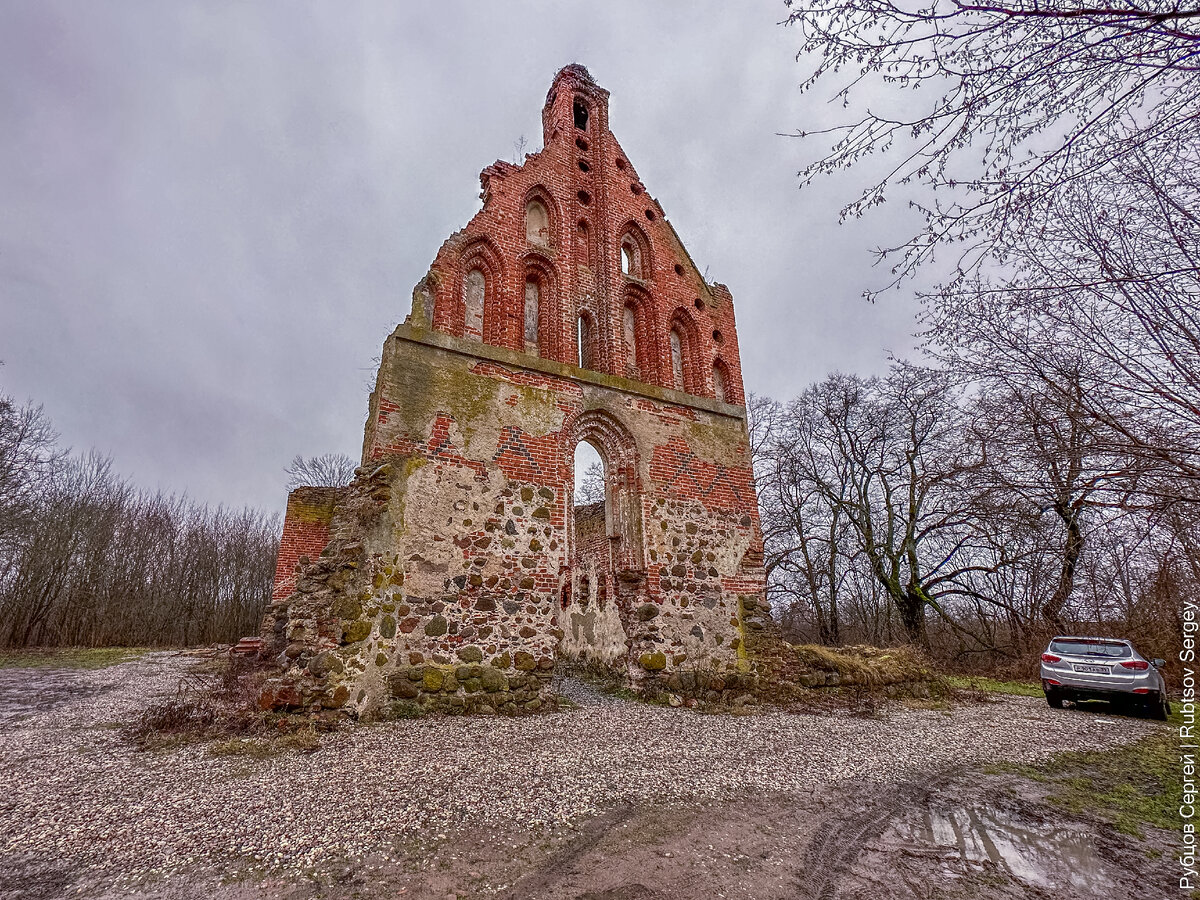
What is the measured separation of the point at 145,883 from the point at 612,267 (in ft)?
34.7

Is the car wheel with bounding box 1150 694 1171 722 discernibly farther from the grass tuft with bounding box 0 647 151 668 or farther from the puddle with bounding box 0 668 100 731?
the grass tuft with bounding box 0 647 151 668

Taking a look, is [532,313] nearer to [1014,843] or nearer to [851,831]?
[851,831]

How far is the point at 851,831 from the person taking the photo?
363 centimetres

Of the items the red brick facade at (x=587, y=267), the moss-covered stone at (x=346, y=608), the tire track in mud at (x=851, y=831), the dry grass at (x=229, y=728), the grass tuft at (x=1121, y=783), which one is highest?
the red brick facade at (x=587, y=267)

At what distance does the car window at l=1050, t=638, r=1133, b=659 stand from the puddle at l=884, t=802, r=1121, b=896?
739 cm

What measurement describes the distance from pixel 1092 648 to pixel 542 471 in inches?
394

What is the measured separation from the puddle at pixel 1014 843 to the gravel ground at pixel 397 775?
86 cm

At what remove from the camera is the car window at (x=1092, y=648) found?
29.4 feet

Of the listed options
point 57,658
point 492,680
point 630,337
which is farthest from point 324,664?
point 57,658

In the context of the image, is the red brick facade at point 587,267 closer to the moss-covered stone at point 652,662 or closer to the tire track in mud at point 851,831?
the moss-covered stone at point 652,662

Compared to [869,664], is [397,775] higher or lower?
lower

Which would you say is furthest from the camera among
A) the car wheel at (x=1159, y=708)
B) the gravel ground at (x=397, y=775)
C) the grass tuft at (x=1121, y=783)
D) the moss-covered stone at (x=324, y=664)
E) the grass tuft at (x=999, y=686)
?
the grass tuft at (x=999, y=686)

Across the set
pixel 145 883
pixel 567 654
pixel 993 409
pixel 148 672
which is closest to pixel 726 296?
pixel 993 409

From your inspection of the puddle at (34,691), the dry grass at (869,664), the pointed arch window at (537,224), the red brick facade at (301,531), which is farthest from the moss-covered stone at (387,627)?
the red brick facade at (301,531)
